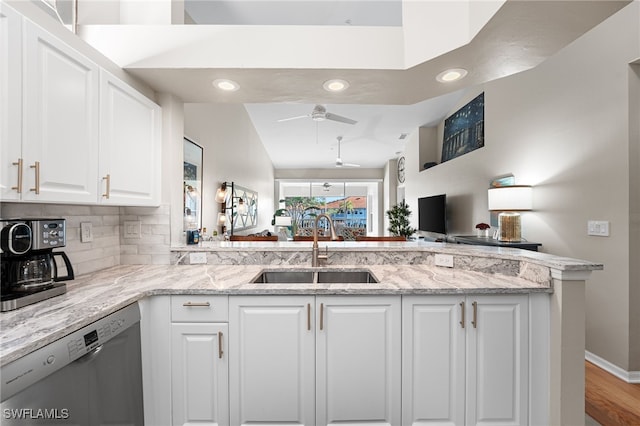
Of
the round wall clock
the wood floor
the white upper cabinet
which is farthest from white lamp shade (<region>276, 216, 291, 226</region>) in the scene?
the round wall clock

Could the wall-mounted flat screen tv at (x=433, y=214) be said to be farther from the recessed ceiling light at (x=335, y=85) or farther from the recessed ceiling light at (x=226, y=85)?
the recessed ceiling light at (x=226, y=85)

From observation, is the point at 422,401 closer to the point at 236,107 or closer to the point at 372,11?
the point at 372,11

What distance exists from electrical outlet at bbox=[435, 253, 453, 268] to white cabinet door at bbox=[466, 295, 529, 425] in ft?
1.60

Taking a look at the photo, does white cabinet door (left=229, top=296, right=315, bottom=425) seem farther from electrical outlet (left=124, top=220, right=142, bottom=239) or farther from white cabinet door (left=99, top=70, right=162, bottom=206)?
electrical outlet (left=124, top=220, right=142, bottom=239)

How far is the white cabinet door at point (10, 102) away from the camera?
1.01 metres

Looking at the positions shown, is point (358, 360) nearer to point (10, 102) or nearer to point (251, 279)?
point (251, 279)

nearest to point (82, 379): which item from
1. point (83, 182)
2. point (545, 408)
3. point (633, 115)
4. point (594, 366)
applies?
point (83, 182)

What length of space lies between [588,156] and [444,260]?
171cm

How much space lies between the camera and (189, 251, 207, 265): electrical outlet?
2021 millimetres

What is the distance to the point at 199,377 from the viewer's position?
1413 mm

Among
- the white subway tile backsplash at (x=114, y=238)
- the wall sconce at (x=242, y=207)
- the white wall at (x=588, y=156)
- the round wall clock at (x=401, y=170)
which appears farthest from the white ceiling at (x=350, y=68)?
the round wall clock at (x=401, y=170)

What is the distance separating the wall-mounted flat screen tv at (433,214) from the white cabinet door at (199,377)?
475 centimetres

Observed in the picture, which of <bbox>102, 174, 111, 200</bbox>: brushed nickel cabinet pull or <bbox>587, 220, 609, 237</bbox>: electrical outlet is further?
<bbox>587, 220, 609, 237</bbox>: electrical outlet

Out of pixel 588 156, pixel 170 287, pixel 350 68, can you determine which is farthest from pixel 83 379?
pixel 588 156
